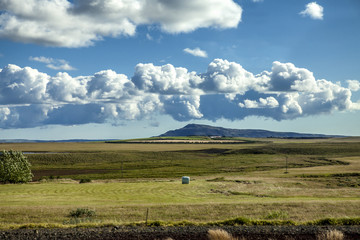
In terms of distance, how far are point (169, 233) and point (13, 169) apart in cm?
5950

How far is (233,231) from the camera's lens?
20.1m

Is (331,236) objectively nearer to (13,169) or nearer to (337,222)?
(337,222)

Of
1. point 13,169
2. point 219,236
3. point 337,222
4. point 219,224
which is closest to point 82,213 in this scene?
point 219,224

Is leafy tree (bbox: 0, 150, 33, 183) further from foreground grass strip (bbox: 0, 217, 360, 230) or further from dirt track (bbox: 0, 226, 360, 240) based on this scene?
dirt track (bbox: 0, 226, 360, 240)

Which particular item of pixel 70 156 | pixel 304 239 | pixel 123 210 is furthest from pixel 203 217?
pixel 70 156

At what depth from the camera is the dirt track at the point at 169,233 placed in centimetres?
1877

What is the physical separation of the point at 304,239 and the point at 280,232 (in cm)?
160

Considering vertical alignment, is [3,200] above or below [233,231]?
below

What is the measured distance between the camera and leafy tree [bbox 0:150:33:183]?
68.8 meters

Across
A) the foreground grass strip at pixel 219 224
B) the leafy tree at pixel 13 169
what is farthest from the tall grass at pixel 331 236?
the leafy tree at pixel 13 169

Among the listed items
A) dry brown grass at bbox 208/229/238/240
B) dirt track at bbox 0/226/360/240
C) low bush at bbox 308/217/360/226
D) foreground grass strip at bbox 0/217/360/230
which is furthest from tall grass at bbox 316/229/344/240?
low bush at bbox 308/217/360/226

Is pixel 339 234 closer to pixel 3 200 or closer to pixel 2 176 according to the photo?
pixel 3 200

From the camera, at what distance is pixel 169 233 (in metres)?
19.5

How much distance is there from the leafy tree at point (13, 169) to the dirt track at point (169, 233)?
178 ft
